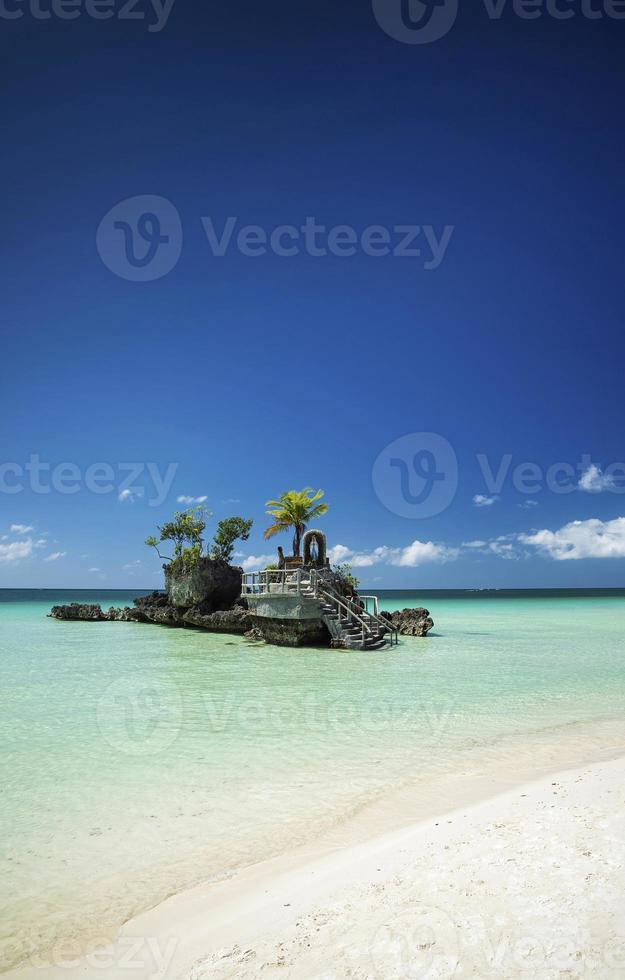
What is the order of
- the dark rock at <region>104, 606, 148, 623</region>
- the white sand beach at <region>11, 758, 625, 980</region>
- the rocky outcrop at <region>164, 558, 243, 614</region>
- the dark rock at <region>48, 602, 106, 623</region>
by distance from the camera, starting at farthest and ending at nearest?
1. the dark rock at <region>48, 602, 106, 623</region>
2. the dark rock at <region>104, 606, 148, 623</region>
3. the rocky outcrop at <region>164, 558, 243, 614</region>
4. the white sand beach at <region>11, 758, 625, 980</region>

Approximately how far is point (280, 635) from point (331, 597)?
11.0ft

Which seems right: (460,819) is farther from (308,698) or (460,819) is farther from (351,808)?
Answer: (308,698)

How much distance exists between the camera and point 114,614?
47969 mm

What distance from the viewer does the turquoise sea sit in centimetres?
526

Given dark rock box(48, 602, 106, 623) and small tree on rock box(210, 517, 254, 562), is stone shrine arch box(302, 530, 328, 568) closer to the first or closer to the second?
small tree on rock box(210, 517, 254, 562)

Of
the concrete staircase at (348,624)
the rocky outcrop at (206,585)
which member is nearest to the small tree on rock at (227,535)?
the rocky outcrop at (206,585)

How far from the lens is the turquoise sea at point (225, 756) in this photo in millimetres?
5262

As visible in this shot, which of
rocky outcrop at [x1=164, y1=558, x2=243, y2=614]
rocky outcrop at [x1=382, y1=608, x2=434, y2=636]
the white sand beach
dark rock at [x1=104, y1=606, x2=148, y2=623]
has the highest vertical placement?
rocky outcrop at [x1=164, y1=558, x2=243, y2=614]

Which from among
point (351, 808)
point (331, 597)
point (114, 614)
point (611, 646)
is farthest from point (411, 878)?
point (114, 614)

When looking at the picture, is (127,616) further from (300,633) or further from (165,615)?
(300,633)

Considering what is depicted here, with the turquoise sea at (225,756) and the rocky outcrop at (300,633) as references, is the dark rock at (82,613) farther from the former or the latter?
the turquoise sea at (225,756)

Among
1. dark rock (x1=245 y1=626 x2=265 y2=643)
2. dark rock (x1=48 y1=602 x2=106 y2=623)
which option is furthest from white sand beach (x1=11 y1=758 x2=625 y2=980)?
dark rock (x1=48 y1=602 x2=106 y2=623)

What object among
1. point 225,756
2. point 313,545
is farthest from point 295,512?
point 225,756

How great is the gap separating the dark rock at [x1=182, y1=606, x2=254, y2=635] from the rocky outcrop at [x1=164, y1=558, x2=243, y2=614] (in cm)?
72
